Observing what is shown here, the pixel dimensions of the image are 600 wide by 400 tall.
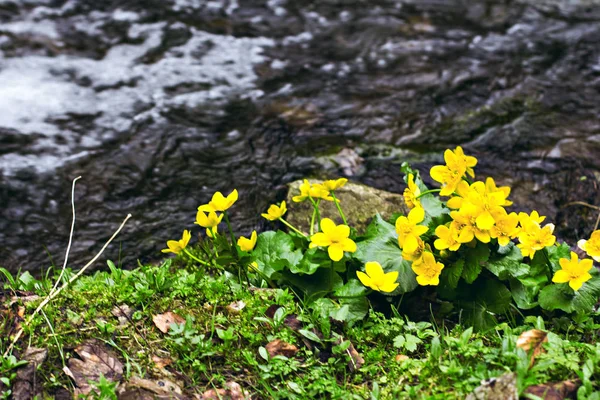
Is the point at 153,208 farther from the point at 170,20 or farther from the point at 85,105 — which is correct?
the point at 170,20

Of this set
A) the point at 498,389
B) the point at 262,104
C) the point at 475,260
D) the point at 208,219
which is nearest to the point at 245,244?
the point at 208,219

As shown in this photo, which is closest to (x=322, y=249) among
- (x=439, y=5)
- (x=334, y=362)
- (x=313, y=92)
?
(x=334, y=362)

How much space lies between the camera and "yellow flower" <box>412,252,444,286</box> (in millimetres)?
2697

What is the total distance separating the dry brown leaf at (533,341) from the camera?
2348 mm

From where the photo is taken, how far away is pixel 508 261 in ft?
9.14

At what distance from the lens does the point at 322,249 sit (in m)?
3.00

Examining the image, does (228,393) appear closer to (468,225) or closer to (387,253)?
(387,253)

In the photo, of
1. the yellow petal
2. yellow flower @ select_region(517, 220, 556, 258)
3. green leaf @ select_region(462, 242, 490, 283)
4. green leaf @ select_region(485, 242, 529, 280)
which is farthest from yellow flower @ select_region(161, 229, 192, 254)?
yellow flower @ select_region(517, 220, 556, 258)

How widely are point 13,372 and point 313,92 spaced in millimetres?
4627

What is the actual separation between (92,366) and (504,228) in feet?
6.02

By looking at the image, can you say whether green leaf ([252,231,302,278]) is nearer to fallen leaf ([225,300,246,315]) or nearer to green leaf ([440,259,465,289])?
fallen leaf ([225,300,246,315])

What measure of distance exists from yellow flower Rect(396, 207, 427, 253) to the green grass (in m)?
0.35

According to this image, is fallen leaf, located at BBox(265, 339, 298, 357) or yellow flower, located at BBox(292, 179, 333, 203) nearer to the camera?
fallen leaf, located at BBox(265, 339, 298, 357)

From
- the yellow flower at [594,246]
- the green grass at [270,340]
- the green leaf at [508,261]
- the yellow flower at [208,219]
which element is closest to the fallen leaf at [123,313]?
the green grass at [270,340]
